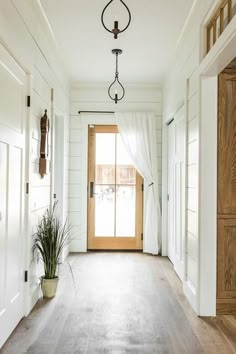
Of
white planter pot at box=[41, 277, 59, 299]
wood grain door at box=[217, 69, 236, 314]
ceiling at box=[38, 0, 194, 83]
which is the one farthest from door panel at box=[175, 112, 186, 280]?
white planter pot at box=[41, 277, 59, 299]

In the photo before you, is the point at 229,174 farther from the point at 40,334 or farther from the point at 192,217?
the point at 40,334

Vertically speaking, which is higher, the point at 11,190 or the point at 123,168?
the point at 123,168

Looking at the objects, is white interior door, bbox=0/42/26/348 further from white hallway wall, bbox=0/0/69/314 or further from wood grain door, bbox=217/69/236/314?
wood grain door, bbox=217/69/236/314

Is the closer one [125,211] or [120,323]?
[120,323]

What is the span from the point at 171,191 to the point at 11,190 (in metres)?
2.96

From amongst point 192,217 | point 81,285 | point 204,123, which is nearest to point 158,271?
point 81,285

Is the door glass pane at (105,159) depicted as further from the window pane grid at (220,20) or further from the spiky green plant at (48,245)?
the window pane grid at (220,20)

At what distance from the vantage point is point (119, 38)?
3.88m

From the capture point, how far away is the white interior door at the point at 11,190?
243 cm

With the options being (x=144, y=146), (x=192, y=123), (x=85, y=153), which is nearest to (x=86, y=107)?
(x=85, y=153)

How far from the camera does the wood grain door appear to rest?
3.08m

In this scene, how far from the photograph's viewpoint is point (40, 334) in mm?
2641

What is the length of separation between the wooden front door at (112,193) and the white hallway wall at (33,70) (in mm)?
1724

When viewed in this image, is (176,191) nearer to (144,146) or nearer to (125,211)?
(144,146)
